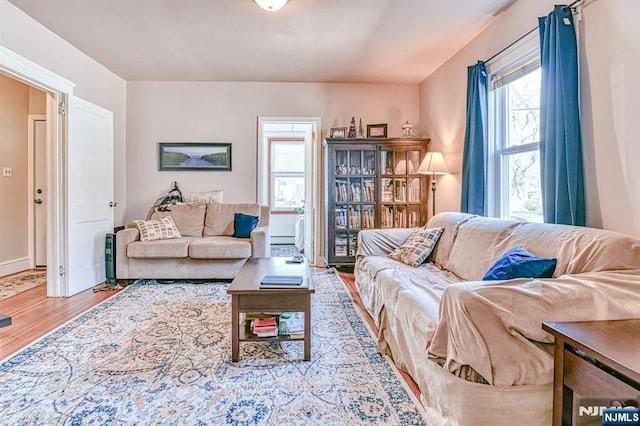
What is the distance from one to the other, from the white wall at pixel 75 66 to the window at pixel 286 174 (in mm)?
3077

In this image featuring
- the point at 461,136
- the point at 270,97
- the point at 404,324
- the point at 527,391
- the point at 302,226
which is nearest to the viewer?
the point at 527,391

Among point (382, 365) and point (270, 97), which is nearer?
point (382, 365)

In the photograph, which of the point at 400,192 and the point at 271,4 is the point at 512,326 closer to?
the point at 271,4

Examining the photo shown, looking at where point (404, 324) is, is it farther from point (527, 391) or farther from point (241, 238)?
point (241, 238)

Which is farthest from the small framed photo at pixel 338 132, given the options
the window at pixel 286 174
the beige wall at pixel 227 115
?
the window at pixel 286 174

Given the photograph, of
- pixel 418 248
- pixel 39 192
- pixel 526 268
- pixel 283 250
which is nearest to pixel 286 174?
pixel 283 250

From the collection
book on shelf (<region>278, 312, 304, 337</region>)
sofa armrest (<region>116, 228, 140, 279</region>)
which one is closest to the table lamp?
book on shelf (<region>278, 312, 304, 337</region>)

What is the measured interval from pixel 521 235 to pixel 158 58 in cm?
419

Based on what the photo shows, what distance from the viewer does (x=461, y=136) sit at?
398cm

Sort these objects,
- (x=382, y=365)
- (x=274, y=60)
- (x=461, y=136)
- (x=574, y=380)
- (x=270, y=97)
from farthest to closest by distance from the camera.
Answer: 1. (x=270, y=97)
2. (x=274, y=60)
3. (x=461, y=136)
4. (x=382, y=365)
5. (x=574, y=380)

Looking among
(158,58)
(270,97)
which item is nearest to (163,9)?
(158,58)

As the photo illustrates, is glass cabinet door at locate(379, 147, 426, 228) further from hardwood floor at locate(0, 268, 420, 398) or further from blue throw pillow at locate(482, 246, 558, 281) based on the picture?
blue throw pillow at locate(482, 246, 558, 281)

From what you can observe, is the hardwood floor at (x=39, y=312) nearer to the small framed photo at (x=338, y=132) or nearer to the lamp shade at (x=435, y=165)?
the lamp shade at (x=435, y=165)

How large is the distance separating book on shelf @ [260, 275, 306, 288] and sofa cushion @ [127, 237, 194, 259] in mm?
2051
